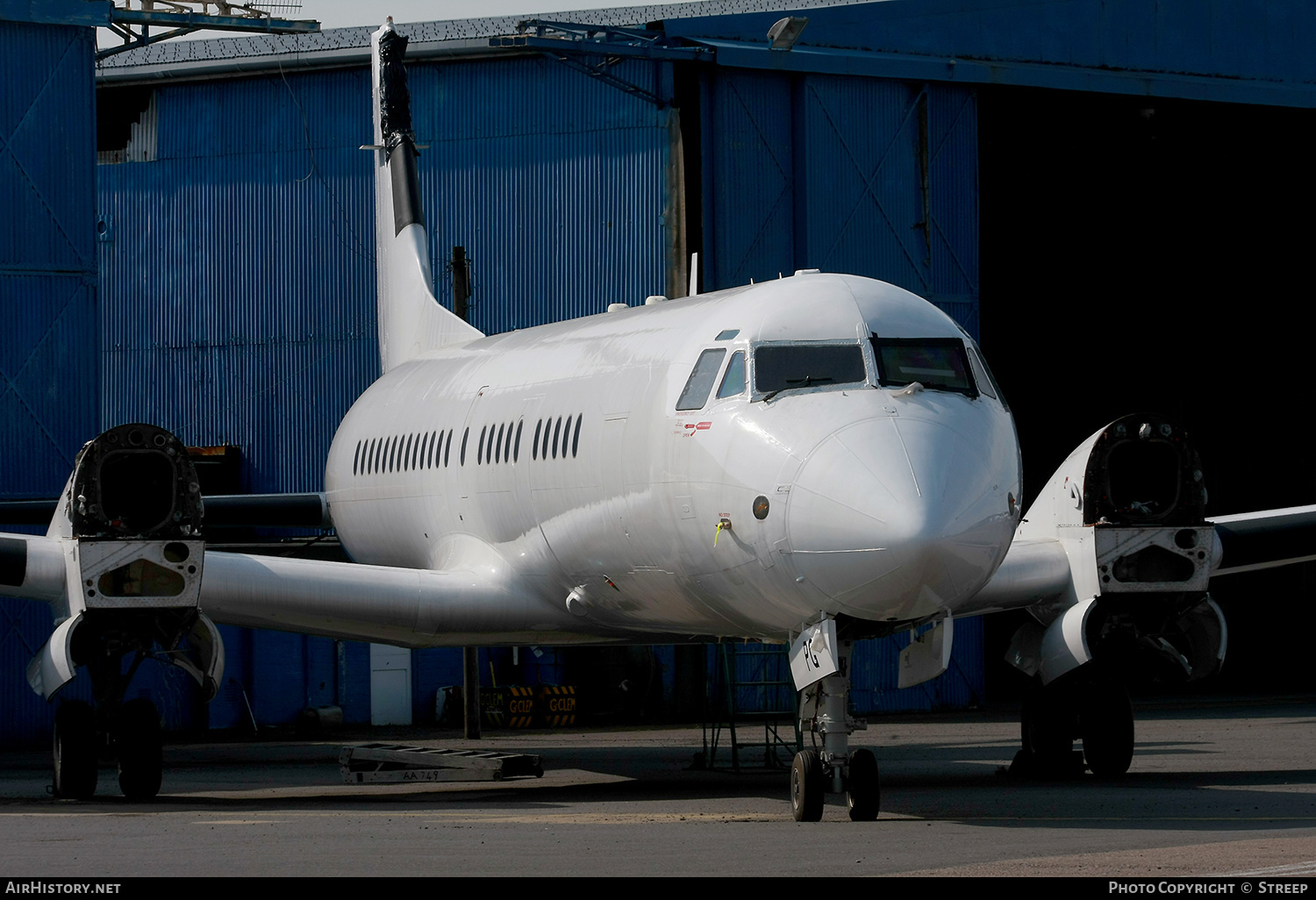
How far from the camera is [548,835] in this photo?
11203 mm

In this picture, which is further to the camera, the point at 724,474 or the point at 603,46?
the point at 603,46

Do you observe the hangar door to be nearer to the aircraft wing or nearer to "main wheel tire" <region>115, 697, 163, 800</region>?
the aircraft wing

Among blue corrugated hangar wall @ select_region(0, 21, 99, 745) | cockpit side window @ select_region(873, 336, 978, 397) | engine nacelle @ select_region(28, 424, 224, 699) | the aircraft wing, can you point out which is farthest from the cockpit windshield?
blue corrugated hangar wall @ select_region(0, 21, 99, 745)

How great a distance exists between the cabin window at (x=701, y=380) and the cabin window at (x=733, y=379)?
134 mm

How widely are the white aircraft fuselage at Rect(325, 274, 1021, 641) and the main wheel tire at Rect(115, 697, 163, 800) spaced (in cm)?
333

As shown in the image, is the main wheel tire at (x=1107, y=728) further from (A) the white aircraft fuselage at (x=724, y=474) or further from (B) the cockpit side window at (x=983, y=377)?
(B) the cockpit side window at (x=983, y=377)

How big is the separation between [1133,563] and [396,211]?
1290 centimetres

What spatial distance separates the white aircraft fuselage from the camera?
1109 centimetres

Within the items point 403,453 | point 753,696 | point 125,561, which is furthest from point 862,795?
point 753,696

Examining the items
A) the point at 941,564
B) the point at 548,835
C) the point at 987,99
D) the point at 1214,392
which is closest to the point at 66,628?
the point at 548,835

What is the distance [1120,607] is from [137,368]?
22.6 meters

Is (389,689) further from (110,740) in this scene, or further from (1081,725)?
(1081,725)

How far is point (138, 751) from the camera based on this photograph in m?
14.7
